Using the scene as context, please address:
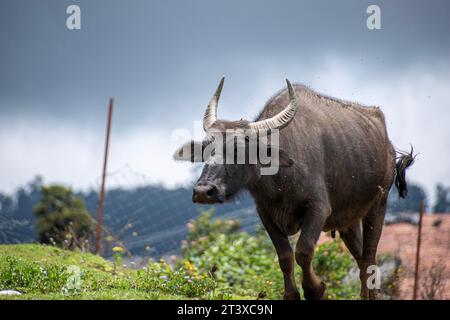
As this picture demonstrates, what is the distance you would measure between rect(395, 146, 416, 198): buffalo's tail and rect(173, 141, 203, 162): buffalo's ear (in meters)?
3.65

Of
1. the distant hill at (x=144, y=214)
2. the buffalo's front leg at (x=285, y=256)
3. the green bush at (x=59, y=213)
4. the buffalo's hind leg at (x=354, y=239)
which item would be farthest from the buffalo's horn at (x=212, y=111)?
the green bush at (x=59, y=213)

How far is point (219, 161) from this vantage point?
699 cm

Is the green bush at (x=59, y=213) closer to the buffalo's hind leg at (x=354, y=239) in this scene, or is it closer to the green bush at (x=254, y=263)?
the green bush at (x=254, y=263)

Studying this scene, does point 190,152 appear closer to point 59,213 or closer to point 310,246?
point 310,246

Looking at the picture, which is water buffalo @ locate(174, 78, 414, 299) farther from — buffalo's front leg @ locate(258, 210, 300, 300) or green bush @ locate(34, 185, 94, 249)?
green bush @ locate(34, 185, 94, 249)

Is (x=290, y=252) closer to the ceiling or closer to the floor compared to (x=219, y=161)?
closer to the floor

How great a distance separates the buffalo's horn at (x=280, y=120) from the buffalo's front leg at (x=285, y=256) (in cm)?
108

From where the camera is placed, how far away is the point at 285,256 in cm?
778

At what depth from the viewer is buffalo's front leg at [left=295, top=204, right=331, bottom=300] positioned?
7.41 meters

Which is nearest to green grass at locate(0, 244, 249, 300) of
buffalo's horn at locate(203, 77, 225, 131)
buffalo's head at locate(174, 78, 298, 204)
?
buffalo's head at locate(174, 78, 298, 204)

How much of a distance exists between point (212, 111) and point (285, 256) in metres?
1.73
